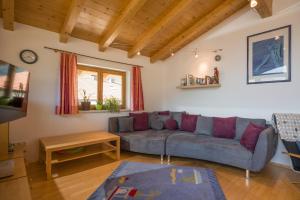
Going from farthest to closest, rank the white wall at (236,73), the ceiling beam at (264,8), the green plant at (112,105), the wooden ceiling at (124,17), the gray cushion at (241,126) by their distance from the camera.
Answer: the green plant at (112,105), the gray cushion at (241,126), the white wall at (236,73), the ceiling beam at (264,8), the wooden ceiling at (124,17)

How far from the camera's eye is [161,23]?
325cm

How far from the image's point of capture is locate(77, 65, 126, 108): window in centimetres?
364

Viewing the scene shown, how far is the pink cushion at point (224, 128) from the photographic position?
308 cm

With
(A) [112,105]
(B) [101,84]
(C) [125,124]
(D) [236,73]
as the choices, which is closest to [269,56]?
(D) [236,73]

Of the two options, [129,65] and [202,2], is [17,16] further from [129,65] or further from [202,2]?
[202,2]

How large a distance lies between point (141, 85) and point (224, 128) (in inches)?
86.8

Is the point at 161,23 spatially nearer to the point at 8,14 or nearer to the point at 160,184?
the point at 8,14

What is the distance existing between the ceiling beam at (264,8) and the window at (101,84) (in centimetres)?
303

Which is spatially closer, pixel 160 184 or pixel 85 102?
pixel 160 184

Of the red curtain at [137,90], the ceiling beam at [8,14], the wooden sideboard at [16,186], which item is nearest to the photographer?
the wooden sideboard at [16,186]

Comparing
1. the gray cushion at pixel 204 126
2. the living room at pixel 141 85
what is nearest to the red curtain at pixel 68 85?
the living room at pixel 141 85

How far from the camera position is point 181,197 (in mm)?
1938

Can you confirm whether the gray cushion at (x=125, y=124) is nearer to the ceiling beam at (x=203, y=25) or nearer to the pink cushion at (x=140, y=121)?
the pink cushion at (x=140, y=121)

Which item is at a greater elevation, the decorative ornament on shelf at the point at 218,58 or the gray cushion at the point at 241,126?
the decorative ornament on shelf at the point at 218,58
